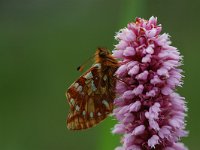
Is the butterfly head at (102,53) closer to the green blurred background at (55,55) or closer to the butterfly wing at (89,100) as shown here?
the butterfly wing at (89,100)

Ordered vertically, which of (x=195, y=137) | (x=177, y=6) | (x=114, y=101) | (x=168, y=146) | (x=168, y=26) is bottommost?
(x=168, y=146)

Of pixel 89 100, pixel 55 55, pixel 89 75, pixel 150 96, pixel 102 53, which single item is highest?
pixel 55 55

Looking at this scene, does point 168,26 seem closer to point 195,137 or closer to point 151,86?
point 195,137

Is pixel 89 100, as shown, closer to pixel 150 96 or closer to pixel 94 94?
pixel 94 94

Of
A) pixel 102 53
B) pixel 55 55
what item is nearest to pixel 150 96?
pixel 102 53

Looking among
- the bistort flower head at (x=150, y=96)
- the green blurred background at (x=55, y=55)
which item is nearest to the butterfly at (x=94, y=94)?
the bistort flower head at (x=150, y=96)

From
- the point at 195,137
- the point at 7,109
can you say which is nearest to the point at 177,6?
the point at 7,109
